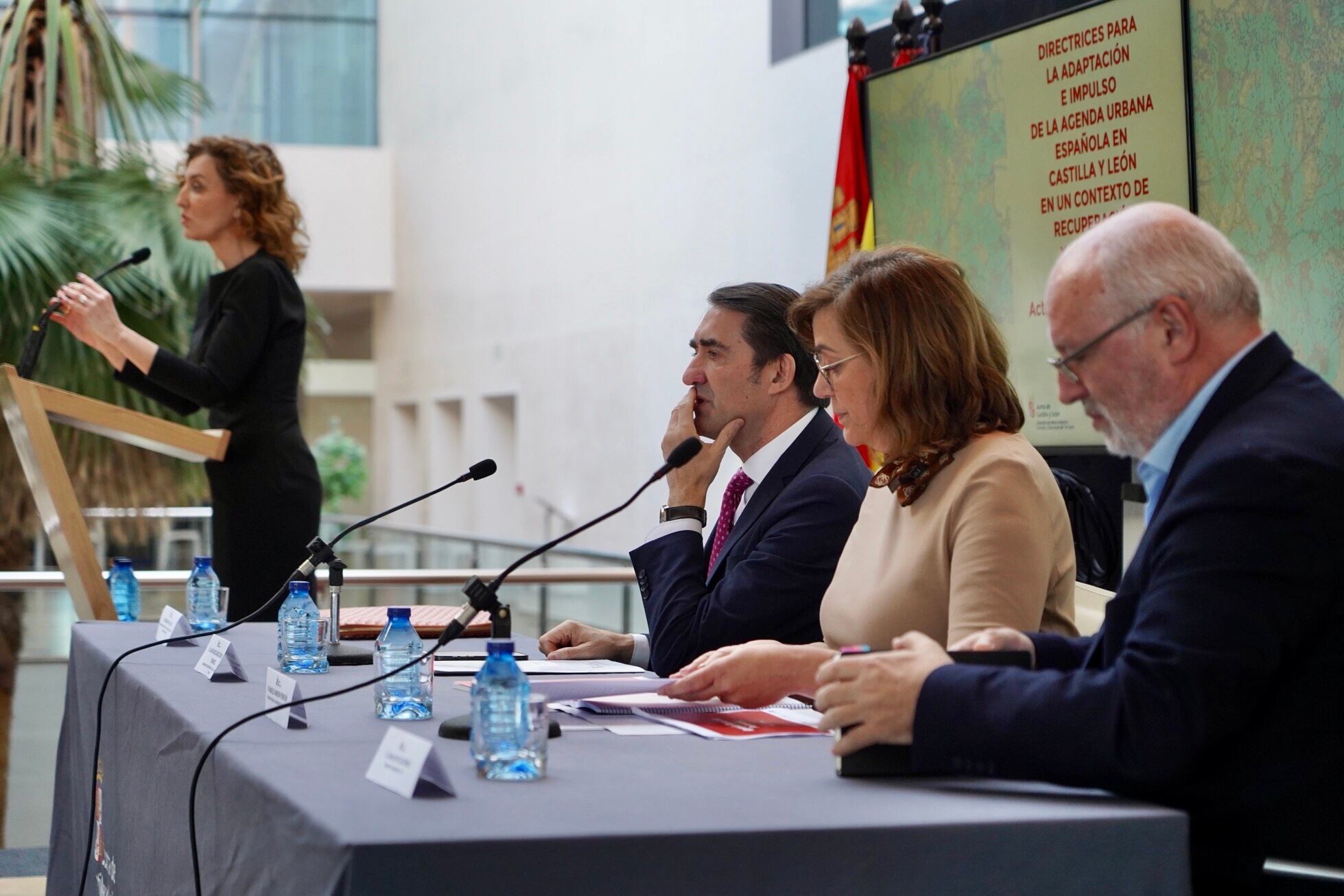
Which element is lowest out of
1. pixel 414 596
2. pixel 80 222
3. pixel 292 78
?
pixel 414 596

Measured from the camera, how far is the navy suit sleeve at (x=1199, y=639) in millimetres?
1211

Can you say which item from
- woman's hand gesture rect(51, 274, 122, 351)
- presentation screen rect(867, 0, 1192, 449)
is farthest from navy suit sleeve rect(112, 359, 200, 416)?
presentation screen rect(867, 0, 1192, 449)

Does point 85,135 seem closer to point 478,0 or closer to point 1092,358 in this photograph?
point 1092,358

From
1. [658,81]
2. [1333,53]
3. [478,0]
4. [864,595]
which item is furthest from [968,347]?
[478,0]

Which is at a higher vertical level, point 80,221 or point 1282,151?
point 80,221

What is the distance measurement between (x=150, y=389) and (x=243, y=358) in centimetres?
28

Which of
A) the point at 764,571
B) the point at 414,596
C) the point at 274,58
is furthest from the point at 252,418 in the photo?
the point at 274,58

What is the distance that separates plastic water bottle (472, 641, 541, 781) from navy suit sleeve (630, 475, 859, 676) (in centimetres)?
82

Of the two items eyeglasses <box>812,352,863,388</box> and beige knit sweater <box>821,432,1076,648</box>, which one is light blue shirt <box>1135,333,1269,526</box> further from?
eyeglasses <box>812,352,863,388</box>

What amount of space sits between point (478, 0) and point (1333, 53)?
894 cm

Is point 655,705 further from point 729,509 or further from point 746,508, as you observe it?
point 729,509

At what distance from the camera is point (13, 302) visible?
14.9 feet

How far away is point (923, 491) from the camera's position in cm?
193

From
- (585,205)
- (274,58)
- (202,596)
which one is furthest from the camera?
(274,58)
